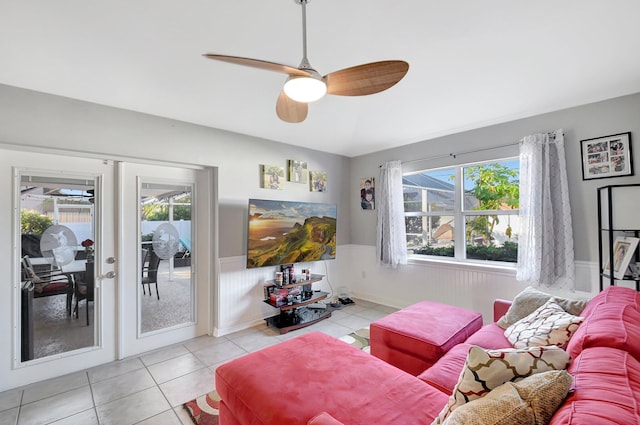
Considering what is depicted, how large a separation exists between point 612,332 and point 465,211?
2.79 m

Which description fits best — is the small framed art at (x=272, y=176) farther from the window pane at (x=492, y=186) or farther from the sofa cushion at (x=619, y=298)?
the sofa cushion at (x=619, y=298)

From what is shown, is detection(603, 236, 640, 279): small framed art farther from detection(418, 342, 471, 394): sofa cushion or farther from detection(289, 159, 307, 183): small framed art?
detection(289, 159, 307, 183): small framed art

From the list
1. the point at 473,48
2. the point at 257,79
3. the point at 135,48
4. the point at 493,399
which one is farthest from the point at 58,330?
the point at 473,48

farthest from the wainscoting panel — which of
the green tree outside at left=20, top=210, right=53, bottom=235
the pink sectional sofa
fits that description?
the green tree outside at left=20, top=210, right=53, bottom=235

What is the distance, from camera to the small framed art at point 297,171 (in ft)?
13.5

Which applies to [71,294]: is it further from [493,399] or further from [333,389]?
[493,399]

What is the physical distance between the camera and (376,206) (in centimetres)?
460

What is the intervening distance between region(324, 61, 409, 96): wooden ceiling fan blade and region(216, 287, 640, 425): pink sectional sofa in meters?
1.51

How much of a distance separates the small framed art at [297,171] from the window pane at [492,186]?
7.39ft

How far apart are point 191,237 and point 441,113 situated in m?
3.36

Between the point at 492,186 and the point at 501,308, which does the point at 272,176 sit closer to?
the point at 492,186

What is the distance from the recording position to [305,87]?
1645 millimetres

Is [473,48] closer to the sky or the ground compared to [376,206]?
closer to the sky

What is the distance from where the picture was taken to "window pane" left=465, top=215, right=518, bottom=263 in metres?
3.43
